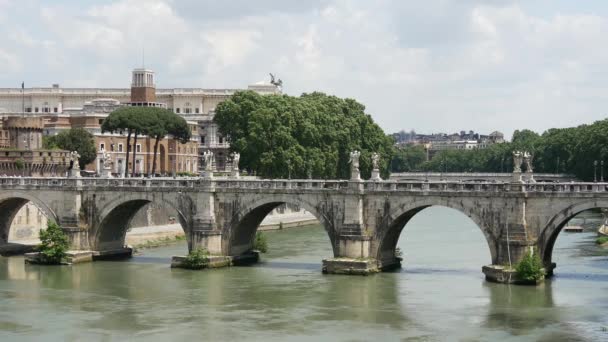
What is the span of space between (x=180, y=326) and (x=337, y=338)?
7648mm

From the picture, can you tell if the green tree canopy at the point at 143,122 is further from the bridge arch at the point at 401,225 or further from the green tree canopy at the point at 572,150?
the bridge arch at the point at 401,225

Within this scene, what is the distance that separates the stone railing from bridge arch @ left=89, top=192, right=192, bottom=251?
785 mm

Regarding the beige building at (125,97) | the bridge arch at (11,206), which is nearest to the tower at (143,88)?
the beige building at (125,97)

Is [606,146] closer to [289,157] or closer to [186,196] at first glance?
[289,157]

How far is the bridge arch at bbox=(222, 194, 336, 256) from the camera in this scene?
66500 mm

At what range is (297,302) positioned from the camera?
56875mm

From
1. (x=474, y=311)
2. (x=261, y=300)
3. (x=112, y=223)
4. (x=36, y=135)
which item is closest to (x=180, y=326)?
(x=261, y=300)

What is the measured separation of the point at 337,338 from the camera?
159 feet

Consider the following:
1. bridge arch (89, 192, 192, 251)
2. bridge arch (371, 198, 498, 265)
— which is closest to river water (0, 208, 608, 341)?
bridge arch (371, 198, 498, 265)

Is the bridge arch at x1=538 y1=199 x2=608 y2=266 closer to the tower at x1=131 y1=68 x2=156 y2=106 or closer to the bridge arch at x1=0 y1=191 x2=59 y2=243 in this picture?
the bridge arch at x1=0 y1=191 x2=59 y2=243

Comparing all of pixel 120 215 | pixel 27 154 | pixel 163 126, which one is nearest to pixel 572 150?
pixel 163 126

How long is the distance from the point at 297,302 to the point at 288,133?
47251 mm

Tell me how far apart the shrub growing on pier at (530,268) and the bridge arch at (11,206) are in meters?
32.8

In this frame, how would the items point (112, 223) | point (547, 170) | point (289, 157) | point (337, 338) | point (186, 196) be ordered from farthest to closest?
point (547, 170), point (289, 157), point (112, 223), point (186, 196), point (337, 338)
